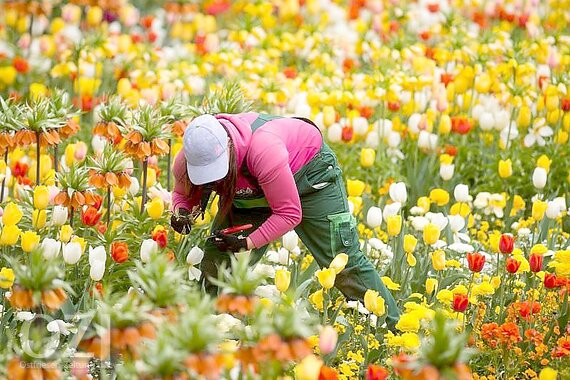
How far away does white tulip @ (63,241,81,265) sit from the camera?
11.5 feet

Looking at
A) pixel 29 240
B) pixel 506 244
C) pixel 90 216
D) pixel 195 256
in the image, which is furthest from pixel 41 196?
pixel 506 244

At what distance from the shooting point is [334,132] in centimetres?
509

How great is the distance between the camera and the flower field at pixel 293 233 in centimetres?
256

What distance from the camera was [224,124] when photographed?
136 inches

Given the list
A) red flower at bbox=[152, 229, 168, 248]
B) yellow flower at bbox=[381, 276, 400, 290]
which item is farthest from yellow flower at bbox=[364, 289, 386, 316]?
red flower at bbox=[152, 229, 168, 248]

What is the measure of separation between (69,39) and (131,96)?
5.54ft

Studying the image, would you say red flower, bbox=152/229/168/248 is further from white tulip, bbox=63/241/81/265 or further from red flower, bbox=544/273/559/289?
red flower, bbox=544/273/559/289

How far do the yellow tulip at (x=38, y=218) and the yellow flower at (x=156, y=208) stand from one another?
0.39 meters

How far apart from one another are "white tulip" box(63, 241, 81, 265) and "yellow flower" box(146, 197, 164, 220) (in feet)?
1.53

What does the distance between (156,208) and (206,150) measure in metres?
0.70

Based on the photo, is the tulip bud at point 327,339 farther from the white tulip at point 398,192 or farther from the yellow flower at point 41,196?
the white tulip at point 398,192

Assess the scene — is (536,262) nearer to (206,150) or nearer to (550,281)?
(550,281)

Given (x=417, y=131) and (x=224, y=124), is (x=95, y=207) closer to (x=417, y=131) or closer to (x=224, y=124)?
(x=224, y=124)

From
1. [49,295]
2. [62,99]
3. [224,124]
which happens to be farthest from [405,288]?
[49,295]
